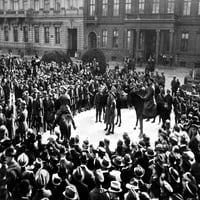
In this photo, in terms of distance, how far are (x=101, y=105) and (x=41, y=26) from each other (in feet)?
123

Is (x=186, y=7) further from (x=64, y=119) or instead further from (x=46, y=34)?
(x=64, y=119)

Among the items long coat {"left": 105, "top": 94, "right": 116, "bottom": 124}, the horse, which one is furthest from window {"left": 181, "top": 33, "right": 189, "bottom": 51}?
the horse

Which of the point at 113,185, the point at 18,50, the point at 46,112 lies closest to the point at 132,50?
the point at 18,50

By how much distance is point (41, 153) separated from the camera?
8.08 m

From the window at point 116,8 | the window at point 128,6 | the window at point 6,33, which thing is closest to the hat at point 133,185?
the window at point 128,6

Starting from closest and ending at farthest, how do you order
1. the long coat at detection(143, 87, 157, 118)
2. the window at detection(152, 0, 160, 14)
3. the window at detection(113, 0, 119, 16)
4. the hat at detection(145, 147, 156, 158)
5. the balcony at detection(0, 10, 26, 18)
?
the hat at detection(145, 147, 156, 158) → the long coat at detection(143, 87, 157, 118) → the window at detection(152, 0, 160, 14) → the window at detection(113, 0, 119, 16) → the balcony at detection(0, 10, 26, 18)

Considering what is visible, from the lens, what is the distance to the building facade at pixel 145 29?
3812 centimetres

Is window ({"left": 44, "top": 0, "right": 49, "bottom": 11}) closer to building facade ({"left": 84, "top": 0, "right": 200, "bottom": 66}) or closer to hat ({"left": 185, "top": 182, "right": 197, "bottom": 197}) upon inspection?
building facade ({"left": 84, "top": 0, "right": 200, "bottom": 66})

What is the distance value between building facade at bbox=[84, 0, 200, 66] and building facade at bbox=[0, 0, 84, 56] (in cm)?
241

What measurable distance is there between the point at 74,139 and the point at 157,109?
8121 mm

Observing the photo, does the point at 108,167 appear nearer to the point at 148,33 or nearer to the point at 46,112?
the point at 46,112

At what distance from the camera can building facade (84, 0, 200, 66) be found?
38125mm

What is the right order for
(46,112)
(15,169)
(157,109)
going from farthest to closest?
1. (157,109)
2. (46,112)
3. (15,169)

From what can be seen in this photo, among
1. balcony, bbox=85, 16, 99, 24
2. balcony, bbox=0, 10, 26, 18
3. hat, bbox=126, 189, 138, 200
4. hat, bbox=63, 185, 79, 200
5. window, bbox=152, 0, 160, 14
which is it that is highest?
window, bbox=152, 0, 160, 14
